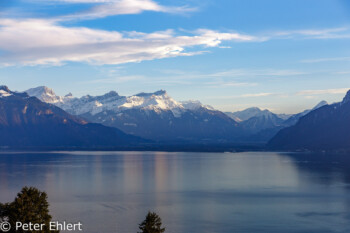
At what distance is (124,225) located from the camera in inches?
3378

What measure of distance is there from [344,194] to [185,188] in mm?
40789

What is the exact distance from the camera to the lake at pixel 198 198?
8844cm

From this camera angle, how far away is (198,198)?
119 metres

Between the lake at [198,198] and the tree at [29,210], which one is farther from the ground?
the tree at [29,210]

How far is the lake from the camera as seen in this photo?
88.4m

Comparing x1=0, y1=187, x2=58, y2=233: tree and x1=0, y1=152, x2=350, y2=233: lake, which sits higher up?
x1=0, y1=187, x2=58, y2=233: tree

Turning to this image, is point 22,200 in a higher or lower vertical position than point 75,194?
higher

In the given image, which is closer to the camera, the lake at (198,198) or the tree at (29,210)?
the tree at (29,210)

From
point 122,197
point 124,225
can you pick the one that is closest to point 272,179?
point 122,197

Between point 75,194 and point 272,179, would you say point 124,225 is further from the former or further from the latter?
point 272,179

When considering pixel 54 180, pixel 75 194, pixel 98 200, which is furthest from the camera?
pixel 54 180

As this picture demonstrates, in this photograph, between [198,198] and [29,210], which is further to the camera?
[198,198]

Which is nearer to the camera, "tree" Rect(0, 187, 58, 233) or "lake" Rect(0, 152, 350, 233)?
"tree" Rect(0, 187, 58, 233)

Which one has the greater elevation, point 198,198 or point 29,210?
point 29,210
